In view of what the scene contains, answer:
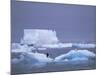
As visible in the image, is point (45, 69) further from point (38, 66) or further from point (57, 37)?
point (57, 37)

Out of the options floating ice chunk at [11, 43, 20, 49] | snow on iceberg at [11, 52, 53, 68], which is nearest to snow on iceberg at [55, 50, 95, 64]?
snow on iceberg at [11, 52, 53, 68]

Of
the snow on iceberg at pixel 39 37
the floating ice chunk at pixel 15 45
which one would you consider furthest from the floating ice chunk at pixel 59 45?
the floating ice chunk at pixel 15 45

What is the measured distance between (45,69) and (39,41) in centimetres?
36

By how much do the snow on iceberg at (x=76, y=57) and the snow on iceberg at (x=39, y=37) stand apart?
234 millimetres

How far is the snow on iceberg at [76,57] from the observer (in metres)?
2.39

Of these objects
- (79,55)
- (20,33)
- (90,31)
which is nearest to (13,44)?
(20,33)

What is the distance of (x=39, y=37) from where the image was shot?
2.32m

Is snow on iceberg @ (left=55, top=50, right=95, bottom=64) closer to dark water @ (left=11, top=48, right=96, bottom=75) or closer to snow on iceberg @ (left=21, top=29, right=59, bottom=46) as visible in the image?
dark water @ (left=11, top=48, right=96, bottom=75)

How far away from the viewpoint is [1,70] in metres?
2.16

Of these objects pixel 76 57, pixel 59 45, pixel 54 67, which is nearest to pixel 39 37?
pixel 59 45

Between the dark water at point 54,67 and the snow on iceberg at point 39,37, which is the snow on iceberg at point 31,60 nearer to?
the dark water at point 54,67

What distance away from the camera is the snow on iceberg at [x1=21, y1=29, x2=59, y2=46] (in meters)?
2.27

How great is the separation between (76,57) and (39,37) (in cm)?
57

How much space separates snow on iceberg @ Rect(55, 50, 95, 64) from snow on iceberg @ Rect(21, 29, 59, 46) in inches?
9.2
